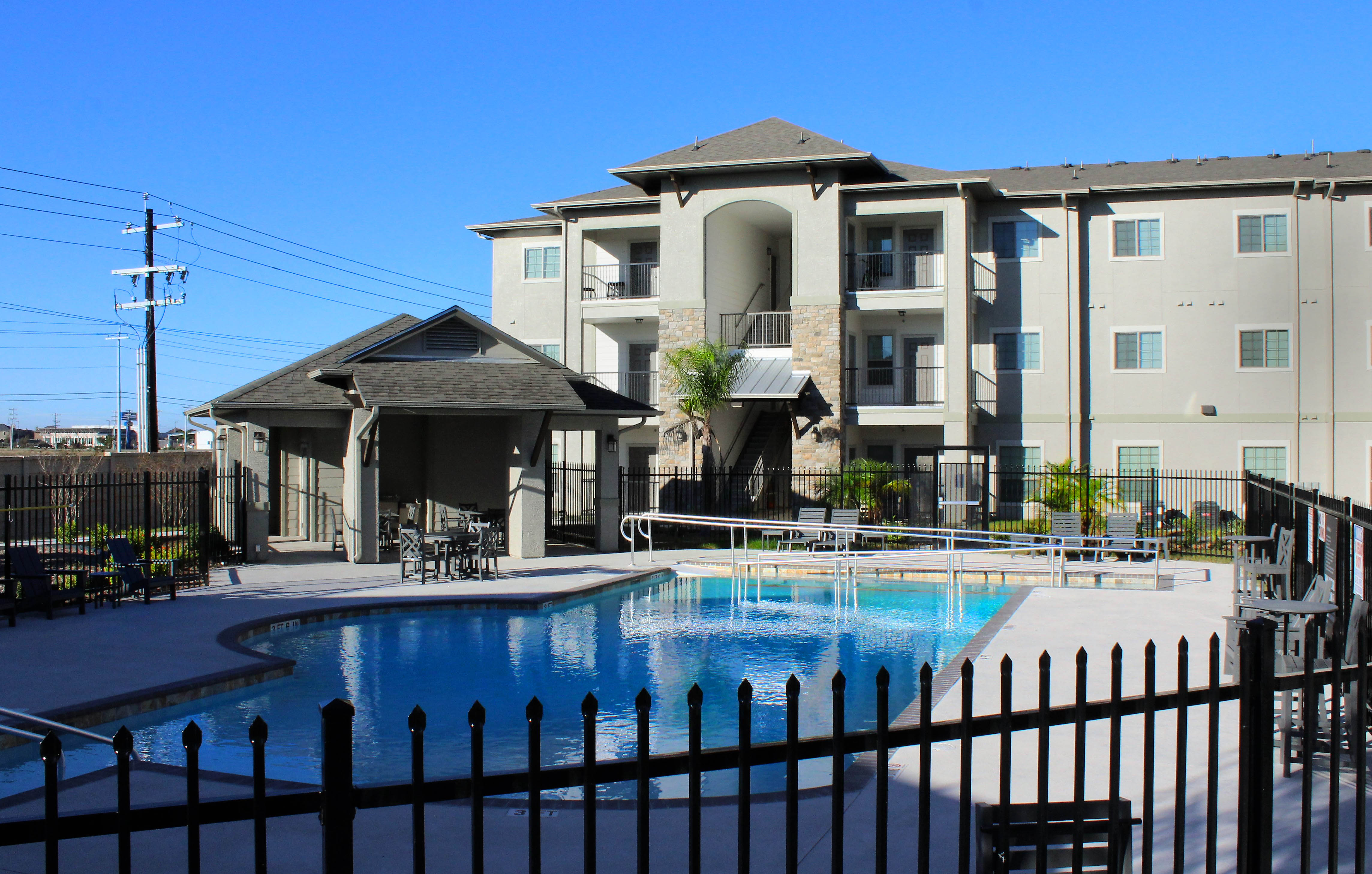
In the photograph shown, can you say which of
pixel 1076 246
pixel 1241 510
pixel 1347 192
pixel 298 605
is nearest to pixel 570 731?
pixel 298 605

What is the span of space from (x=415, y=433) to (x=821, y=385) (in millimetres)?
10492

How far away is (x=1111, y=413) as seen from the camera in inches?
1187

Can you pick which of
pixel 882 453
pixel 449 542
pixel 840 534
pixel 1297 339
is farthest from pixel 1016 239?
pixel 449 542

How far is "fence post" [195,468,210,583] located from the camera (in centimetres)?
1817

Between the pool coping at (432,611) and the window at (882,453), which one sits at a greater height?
the window at (882,453)

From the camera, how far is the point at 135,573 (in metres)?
15.8

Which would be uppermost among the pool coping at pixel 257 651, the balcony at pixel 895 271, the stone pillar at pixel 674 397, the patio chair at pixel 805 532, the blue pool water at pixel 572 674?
the balcony at pixel 895 271

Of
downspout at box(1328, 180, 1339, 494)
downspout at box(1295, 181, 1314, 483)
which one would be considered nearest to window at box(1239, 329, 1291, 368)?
downspout at box(1295, 181, 1314, 483)

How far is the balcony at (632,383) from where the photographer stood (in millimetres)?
32094

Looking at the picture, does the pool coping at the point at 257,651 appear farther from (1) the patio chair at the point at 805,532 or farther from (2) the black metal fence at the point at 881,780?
(2) the black metal fence at the point at 881,780

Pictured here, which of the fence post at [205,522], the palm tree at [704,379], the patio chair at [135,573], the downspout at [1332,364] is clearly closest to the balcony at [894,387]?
the palm tree at [704,379]

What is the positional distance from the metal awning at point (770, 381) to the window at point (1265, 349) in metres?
11.8

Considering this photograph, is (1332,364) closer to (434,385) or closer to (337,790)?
(434,385)

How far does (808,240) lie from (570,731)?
2160cm
